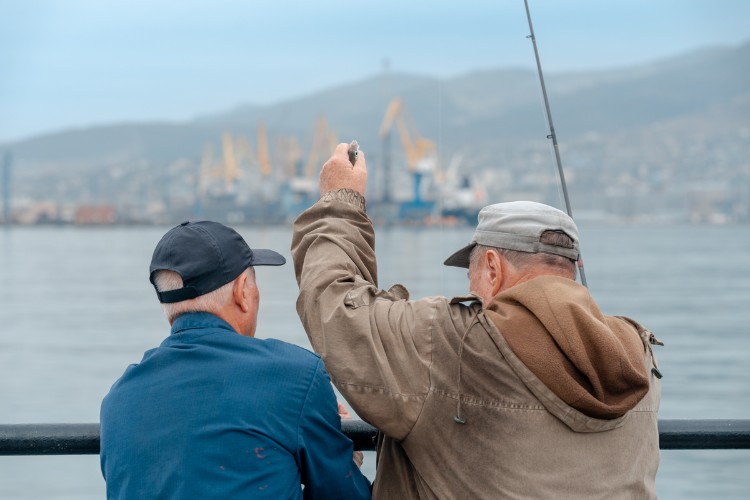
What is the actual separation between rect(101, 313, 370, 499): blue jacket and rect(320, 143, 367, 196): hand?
32cm

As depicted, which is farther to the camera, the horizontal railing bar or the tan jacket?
the horizontal railing bar

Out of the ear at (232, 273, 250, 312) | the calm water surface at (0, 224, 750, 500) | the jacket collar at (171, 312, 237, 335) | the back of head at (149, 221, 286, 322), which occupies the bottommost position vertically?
the calm water surface at (0, 224, 750, 500)

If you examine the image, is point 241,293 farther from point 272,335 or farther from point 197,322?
point 272,335

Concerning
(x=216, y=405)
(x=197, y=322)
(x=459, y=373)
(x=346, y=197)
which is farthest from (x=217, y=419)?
(x=346, y=197)

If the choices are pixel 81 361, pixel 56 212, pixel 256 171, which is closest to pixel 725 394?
pixel 81 361

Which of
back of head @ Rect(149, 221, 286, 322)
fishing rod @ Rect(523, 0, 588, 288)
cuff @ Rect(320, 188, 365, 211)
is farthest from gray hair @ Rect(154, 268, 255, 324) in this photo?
fishing rod @ Rect(523, 0, 588, 288)

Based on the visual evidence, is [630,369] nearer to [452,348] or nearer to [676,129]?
[452,348]

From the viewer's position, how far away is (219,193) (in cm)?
9950

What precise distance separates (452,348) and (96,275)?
37375 mm

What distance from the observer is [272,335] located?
16.6 metres

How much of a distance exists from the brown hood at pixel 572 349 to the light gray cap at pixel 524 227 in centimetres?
10

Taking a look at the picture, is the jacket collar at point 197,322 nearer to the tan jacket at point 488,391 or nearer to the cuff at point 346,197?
the tan jacket at point 488,391

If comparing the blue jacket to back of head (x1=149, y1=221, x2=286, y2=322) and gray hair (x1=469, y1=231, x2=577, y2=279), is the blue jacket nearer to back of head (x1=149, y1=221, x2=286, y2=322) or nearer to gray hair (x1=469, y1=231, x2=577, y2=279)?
back of head (x1=149, y1=221, x2=286, y2=322)

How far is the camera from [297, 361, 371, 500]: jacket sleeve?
4.27ft
